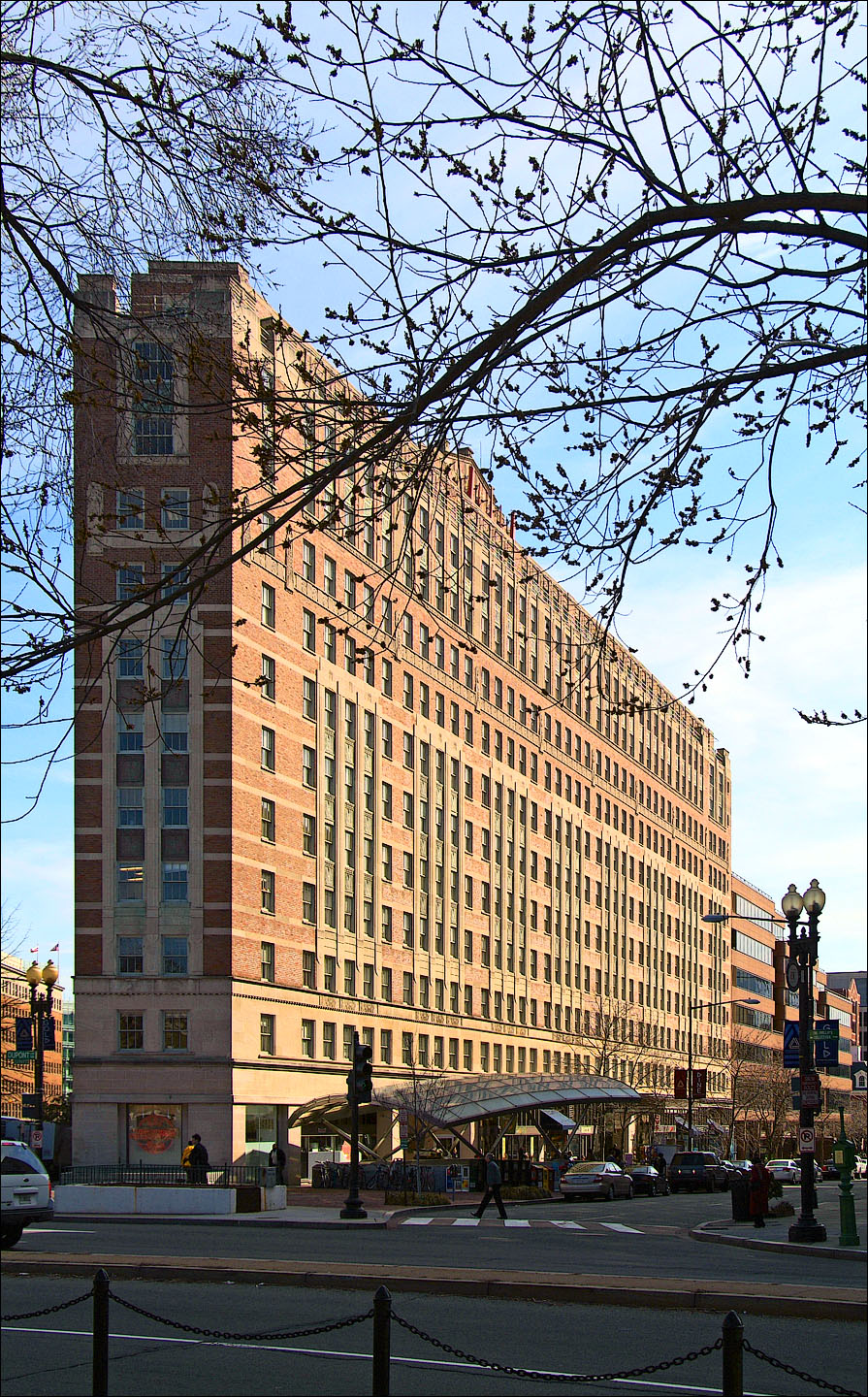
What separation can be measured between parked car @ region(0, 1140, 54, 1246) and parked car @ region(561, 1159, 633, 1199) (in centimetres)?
2782

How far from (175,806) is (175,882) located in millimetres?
2574

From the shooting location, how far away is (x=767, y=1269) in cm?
2112

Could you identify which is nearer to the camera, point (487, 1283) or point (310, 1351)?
point (310, 1351)

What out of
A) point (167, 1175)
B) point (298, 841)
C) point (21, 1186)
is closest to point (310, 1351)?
point (21, 1186)

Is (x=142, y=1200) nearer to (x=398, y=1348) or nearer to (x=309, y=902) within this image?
(x=309, y=902)

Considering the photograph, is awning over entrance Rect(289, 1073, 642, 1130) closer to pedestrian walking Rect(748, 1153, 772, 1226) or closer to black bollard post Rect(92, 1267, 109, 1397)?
pedestrian walking Rect(748, 1153, 772, 1226)

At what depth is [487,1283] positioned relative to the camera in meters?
16.2

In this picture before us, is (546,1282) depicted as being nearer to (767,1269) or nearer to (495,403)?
(767,1269)

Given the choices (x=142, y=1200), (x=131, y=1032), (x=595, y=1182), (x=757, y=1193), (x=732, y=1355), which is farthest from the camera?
(x=131, y=1032)

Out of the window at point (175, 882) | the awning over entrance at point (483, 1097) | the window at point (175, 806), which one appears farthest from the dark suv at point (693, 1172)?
the window at point (175, 806)

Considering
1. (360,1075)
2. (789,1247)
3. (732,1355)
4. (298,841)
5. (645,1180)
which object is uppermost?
(298,841)

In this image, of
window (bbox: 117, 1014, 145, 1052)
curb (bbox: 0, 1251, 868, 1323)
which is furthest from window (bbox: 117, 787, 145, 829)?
curb (bbox: 0, 1251, 868, 1323)

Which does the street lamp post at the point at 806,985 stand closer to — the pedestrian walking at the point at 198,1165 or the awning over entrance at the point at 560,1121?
the pedestrian walking at the point at 198,1165

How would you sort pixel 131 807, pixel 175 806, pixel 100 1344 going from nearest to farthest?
pixel 100 1344 → pixel 175 806 → pixel 131 807
